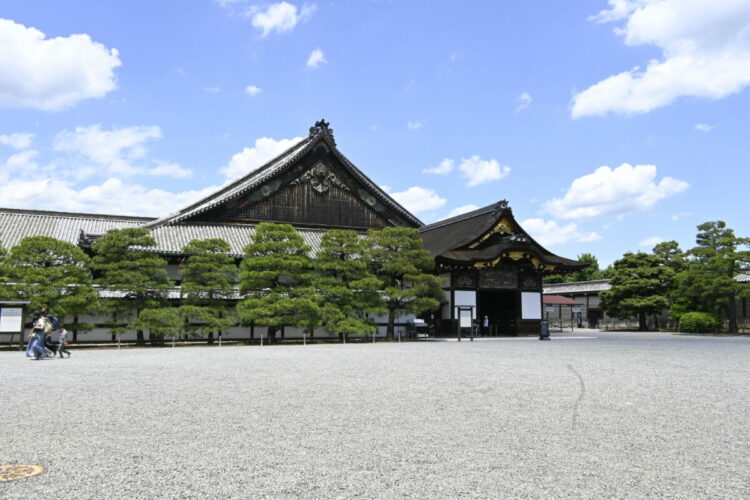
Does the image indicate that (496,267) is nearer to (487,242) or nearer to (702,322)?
Result: (487,242)

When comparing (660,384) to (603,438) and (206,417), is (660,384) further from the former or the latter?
(206,417)

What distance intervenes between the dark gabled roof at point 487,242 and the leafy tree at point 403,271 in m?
2.29

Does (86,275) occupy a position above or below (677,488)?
above

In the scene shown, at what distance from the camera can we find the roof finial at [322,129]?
3241 centimetres

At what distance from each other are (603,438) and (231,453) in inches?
145

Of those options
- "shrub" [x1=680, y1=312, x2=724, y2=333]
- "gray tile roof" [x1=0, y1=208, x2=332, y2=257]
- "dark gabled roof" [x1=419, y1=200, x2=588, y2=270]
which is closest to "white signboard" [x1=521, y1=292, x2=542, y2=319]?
"dark gabled roof" [x1=419, y1=200, x2=588, y2=270]

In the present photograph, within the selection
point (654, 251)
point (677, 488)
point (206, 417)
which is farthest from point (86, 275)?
point (654, 251)

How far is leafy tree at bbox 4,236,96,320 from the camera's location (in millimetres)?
18906

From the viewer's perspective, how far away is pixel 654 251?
42031 millimetres

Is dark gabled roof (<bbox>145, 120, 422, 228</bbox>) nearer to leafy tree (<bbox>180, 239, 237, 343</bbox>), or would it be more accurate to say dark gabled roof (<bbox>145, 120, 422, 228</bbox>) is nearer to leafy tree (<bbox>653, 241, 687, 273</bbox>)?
leafy tree (<bbox>180, 239, 237, 343</bbox>)

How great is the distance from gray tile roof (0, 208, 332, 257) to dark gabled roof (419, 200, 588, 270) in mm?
7063

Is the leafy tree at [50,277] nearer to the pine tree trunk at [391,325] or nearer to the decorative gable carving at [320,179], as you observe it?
Answer: the pine tree trunk at [391,325]

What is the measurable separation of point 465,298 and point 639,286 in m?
17.4

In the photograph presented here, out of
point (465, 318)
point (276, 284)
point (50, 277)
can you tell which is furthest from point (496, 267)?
point (50, 277)
